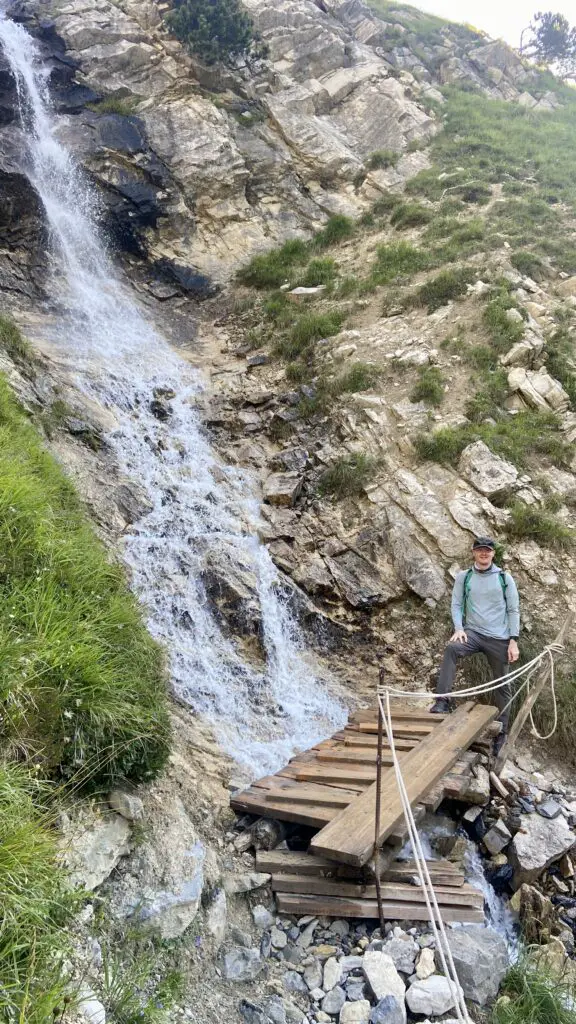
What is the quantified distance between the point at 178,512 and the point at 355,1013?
727 centimetres

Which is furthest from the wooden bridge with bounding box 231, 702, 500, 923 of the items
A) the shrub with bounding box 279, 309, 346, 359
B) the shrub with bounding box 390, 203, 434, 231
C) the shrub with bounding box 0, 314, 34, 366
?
the shrub with bounding box 390, 203, 434, 231

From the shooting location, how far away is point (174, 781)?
185 inches

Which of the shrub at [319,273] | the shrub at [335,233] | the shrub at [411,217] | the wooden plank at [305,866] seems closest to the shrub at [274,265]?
the shrub at [335,233]

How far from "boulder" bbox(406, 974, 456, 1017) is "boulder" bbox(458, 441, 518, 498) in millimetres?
7177

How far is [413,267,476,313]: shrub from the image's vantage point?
1351cm

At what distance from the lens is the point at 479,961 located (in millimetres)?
3691

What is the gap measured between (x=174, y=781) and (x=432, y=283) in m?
12.6

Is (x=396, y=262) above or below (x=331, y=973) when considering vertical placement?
above

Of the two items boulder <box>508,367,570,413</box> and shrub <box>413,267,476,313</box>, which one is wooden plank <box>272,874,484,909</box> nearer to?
boulder <box>508,367,570,413</box>

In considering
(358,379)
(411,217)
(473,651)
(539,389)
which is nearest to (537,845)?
(473,651)

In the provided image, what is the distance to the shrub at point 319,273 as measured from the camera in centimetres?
1633

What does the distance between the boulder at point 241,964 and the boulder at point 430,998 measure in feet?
2.98

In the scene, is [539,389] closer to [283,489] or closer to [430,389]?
[430,389]

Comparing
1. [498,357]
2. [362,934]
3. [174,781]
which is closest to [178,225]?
[498,357]
